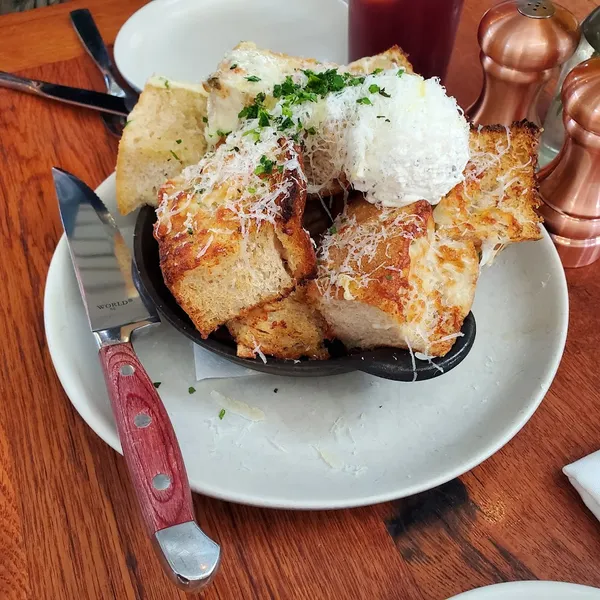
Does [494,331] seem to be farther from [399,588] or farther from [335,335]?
[399,588]

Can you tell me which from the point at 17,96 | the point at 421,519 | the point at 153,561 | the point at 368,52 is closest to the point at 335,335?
the point at 421,519

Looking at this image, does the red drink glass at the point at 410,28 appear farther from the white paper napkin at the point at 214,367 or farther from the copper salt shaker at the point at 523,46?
the white paper napkin at the point at 214,367

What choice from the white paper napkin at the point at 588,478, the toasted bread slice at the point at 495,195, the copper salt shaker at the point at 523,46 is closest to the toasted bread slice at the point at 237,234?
the toasted bread slice at the point at 495,195

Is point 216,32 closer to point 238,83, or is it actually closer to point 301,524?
point 238,83

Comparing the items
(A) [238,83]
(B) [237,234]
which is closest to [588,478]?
(B) [237,234]

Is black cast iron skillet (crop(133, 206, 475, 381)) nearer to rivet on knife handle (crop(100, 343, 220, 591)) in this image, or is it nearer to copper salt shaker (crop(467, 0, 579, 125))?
rivet on knife handle (crop(100, 343, 220, 591))

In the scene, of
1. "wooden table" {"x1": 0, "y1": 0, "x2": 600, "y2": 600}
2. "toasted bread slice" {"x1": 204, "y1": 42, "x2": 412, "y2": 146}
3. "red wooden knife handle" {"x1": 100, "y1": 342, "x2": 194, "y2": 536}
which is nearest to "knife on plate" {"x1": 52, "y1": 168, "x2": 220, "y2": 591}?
"red wooden knife handle" {"x1": 100, "y1": 342, "x2": 194, "y2": 536}
